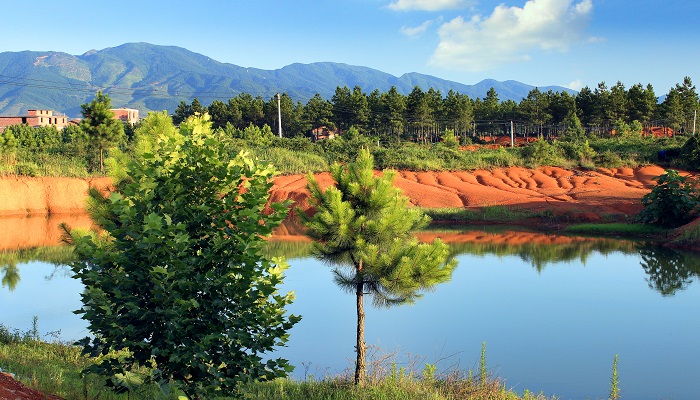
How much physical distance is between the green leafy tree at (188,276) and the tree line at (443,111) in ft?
220

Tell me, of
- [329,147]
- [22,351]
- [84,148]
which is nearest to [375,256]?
[22,351]

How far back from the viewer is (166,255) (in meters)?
5.49

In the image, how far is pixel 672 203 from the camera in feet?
91.2

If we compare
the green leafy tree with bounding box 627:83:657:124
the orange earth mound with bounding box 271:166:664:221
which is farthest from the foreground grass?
the green leafy tree with bounding box 627:83:657:124

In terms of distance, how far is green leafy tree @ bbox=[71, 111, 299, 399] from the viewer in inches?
212

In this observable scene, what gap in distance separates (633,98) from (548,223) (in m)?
55.0

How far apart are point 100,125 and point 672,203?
107ft

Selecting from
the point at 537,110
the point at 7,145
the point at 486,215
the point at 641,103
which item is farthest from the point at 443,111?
the point at 7,145

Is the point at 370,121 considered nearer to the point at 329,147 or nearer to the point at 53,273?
the point at 329,147

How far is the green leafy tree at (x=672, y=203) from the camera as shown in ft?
90.4

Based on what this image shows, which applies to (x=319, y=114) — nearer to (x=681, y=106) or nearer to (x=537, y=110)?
(x=537, y=110)

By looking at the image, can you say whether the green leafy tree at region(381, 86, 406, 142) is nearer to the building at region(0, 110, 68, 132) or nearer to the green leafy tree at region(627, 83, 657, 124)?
the green leafy tree at region(627, 83, 657, 124)

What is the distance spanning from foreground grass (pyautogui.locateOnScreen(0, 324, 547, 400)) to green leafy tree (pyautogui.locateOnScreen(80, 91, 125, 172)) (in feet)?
104

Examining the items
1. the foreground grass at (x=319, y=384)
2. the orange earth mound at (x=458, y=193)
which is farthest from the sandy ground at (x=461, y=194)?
the foreground grass at (x=319, y=384)
